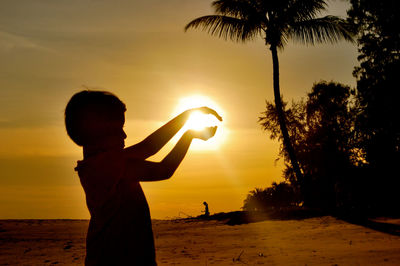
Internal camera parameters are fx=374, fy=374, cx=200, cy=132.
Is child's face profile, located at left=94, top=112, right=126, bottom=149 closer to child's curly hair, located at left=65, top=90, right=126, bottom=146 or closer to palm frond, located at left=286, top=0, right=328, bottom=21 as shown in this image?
child's curly hair, located at left=65, top=90, right=126, bottom=146

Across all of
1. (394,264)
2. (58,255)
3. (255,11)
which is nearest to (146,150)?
(394,264)

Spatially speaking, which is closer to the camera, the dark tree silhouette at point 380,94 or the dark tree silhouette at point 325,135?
the dark tree silhouette at point 380,94

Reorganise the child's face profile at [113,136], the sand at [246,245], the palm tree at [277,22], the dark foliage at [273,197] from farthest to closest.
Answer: the dark foliage at [273,197]
the palm tree at [277,22]
the sand at [246,245]
the child's face profile at [113,136]

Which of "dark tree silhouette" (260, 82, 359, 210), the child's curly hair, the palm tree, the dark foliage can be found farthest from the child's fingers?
the dark foliage

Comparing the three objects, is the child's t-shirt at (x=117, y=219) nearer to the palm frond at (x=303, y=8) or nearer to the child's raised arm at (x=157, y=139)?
the child's raised arm at (x=157, y=139)

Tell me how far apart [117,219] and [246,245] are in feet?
25.3

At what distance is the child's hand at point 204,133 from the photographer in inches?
58.4

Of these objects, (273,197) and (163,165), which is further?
(273,197)

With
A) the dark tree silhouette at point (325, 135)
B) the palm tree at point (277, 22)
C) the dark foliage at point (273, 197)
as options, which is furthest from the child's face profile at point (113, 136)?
the dark foliage at point (273, 197)

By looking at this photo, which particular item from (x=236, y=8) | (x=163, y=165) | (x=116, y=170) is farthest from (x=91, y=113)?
(x=236, y=8)

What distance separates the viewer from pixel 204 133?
1.50 meters

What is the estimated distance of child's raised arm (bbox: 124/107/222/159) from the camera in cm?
148

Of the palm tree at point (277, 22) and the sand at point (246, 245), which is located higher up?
the palm tree at point (277, 22)

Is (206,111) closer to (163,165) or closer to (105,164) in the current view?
(163,165)
